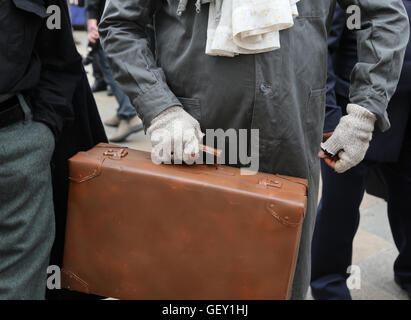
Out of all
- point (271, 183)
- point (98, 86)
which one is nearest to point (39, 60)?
point (271, 183)

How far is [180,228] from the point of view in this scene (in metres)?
1.40

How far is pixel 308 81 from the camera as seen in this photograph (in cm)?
147

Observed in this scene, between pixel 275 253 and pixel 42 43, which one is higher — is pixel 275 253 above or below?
below

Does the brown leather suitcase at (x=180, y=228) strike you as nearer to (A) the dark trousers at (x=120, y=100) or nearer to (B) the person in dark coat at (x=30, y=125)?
(B) the person in dark coat at (x=30, y=125)

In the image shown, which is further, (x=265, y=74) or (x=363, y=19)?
(x=363, y=19)

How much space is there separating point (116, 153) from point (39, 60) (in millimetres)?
403

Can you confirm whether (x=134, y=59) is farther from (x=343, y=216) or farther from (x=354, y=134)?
(x=343, y=216)

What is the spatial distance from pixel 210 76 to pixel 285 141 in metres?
0.31

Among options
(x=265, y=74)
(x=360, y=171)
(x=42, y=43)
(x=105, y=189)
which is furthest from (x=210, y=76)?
(x=360, y=171)

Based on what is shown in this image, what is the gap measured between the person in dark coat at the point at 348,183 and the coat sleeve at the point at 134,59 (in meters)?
0.86

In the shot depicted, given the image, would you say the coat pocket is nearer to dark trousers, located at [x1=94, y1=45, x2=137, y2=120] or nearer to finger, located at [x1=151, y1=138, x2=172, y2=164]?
finger, located at [x1=151, y1=138, x2=172, y2=164]

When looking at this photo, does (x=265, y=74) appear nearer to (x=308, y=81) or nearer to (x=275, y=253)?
(x=308, y=81)

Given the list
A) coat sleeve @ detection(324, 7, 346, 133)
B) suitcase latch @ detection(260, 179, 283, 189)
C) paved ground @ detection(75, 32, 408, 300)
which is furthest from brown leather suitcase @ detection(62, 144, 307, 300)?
paved ground @ detection(75, 32, 408, 300)

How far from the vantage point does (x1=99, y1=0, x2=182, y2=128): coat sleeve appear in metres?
1.40
